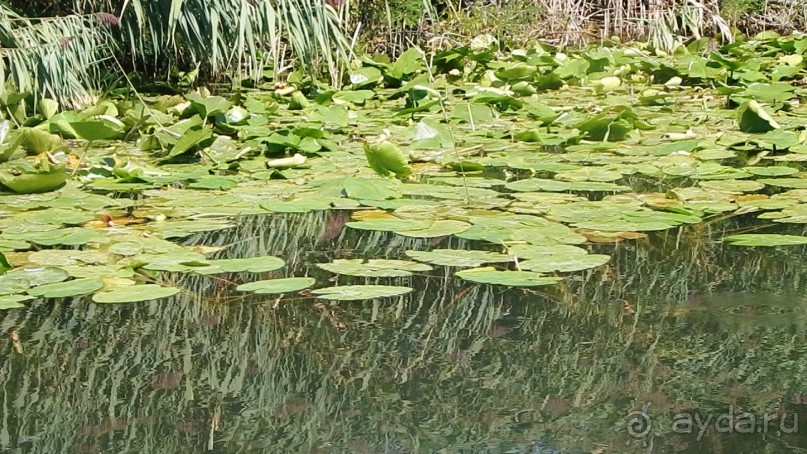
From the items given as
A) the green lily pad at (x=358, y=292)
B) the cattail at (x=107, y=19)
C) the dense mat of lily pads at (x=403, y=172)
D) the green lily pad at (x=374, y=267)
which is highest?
the cattail at (x=107, y=19)

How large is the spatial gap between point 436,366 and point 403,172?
138 cm

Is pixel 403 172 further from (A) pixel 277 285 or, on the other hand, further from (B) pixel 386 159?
(A) pixel 277 285

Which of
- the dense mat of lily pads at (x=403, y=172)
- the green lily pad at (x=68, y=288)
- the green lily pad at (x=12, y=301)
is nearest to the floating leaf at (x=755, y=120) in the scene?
the dense mat of lily pads at (x=403, y=172)

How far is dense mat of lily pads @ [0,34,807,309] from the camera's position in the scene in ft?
7.10

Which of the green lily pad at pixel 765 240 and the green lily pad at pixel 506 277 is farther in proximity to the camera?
the green lily pad at pixel 765 240

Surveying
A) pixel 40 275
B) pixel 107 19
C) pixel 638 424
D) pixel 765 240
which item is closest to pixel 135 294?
pixel 40 275

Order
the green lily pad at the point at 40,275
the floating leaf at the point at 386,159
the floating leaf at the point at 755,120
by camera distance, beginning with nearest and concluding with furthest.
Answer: the green lily pad at the point at 40,275 → the floating leaf at the point at 386,159 → the floating leaf at the point at 755,120

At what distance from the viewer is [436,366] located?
1.65 metres

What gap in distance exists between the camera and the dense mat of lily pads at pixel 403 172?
7.10 ft

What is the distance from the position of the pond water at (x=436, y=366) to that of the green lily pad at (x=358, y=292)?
2cm

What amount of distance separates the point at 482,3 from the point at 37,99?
10.5 feet

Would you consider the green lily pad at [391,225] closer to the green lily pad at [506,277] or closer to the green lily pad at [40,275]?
the green lily pad at [506,277]

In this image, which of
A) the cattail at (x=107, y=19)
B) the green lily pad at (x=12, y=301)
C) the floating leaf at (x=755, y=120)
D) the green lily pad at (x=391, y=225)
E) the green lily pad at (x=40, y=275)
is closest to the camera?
the green lily pad at (x=12, y=301)

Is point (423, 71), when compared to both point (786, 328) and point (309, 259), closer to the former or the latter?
point (309, 259)
